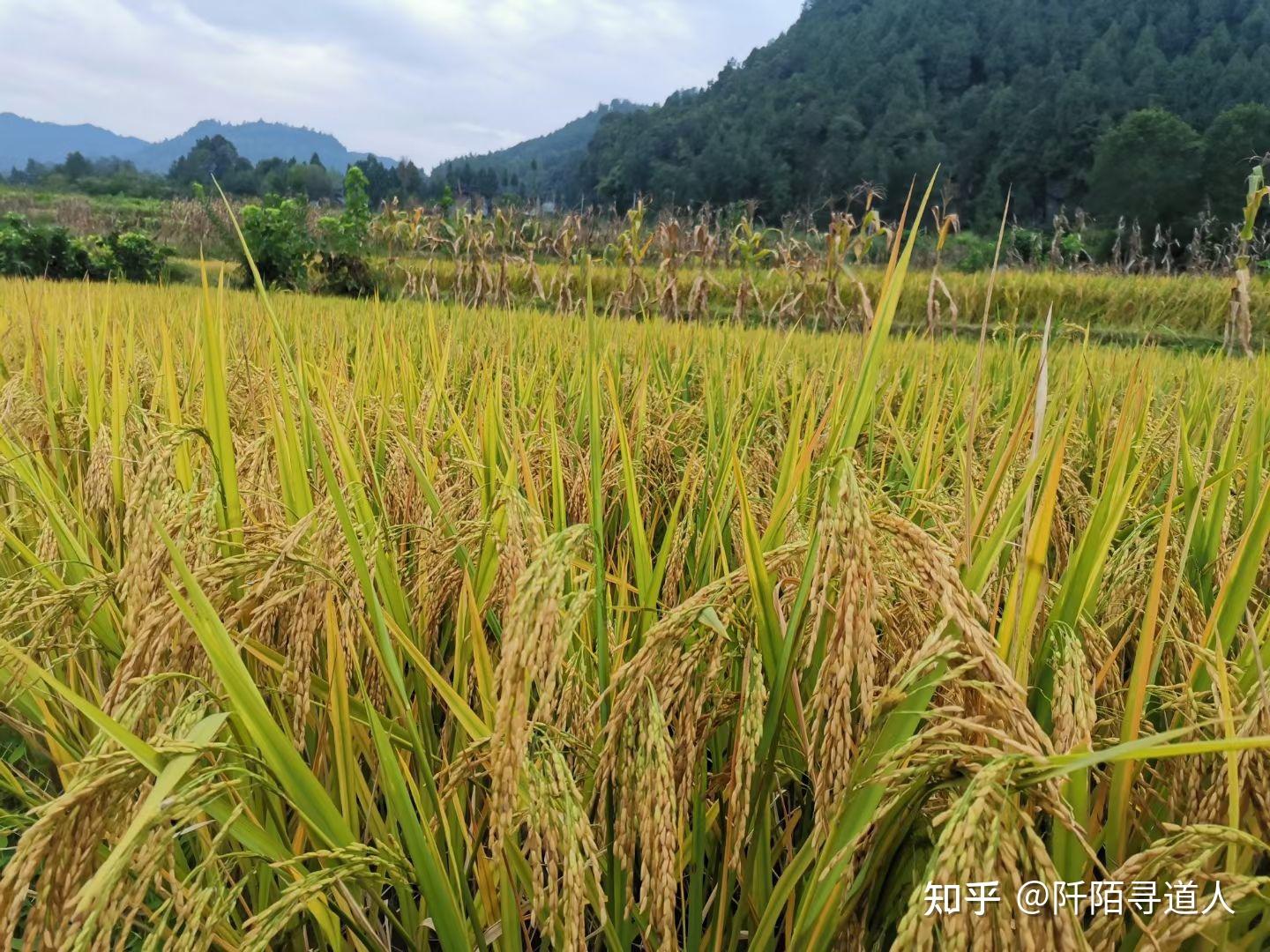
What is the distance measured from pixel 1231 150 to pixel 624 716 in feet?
169

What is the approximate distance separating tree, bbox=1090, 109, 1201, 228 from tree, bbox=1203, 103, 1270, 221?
79 cm

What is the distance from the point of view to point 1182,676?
0.90 m

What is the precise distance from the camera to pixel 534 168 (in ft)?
188

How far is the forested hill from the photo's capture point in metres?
52.1

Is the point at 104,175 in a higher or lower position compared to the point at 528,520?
higher

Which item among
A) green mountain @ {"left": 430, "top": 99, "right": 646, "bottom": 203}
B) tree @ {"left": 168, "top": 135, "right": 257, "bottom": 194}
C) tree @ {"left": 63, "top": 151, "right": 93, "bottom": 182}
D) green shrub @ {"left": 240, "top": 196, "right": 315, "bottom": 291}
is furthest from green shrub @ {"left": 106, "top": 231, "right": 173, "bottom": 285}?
tree @ {"left": 63, "top": 151, "right": 93, "bottom": 182}

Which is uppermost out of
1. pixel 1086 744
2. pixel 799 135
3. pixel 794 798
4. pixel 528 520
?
pixel 799 135

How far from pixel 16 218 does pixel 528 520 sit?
17.6 m

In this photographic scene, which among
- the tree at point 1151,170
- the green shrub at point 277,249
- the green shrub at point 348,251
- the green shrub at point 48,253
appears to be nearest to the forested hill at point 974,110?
the tree at point 1151,170

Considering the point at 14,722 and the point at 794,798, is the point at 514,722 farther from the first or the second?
the point at 14,722

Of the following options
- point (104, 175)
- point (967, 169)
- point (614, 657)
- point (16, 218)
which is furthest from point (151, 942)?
point (104, 175)

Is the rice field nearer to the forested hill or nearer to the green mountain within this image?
the green mountain

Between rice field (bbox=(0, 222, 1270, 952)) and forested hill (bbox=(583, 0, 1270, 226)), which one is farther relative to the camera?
forested hill (bbox=(583, 0, 1270, 226))

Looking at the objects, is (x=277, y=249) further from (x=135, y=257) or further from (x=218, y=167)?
(x=218, y=167)
